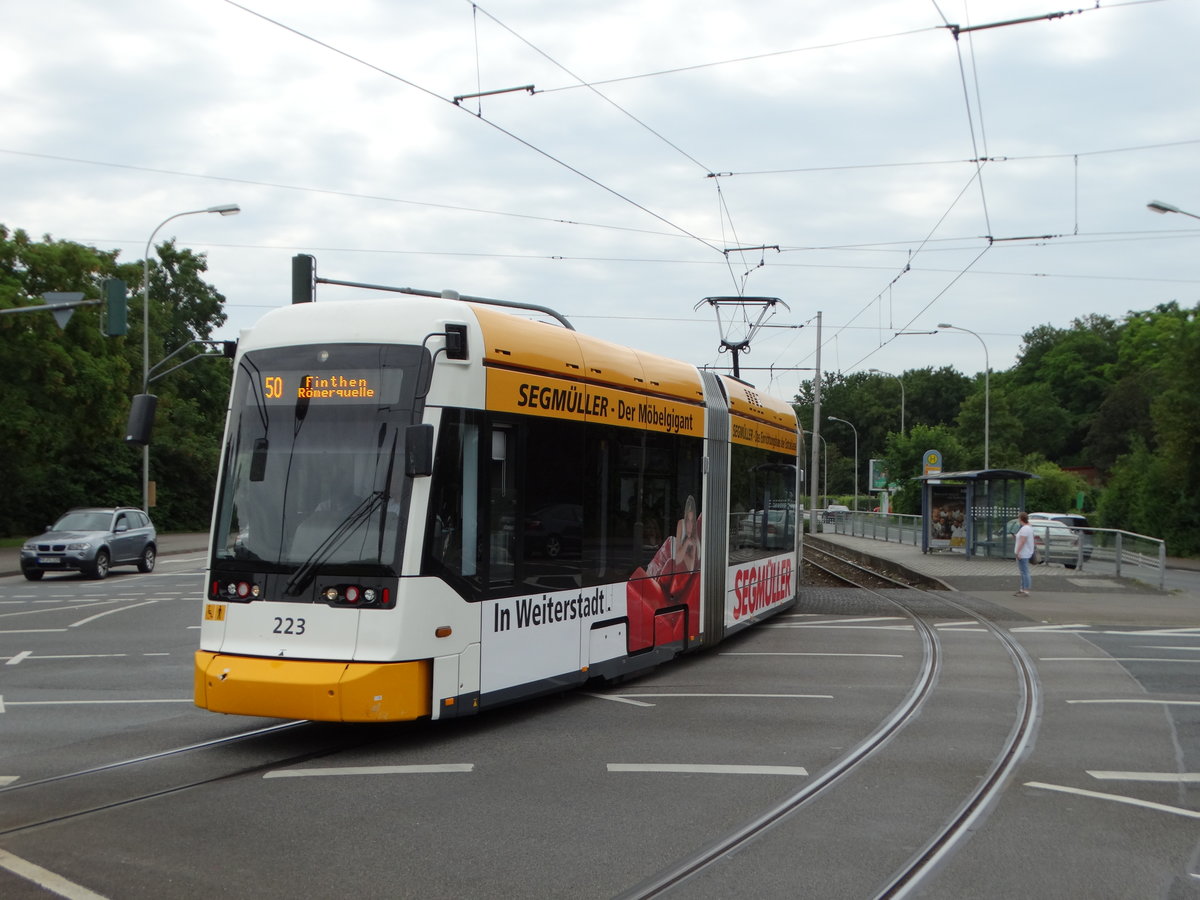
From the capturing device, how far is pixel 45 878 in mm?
5270

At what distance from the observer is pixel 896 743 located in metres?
8.64

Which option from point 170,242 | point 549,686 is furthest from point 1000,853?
point 170,242

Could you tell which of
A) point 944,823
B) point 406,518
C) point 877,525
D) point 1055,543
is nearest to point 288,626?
point 406,518

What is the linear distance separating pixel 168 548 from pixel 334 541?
37.0m

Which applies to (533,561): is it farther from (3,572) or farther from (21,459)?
(21,459)

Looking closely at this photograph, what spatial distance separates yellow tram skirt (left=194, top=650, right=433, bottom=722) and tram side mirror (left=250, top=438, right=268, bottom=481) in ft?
4.13

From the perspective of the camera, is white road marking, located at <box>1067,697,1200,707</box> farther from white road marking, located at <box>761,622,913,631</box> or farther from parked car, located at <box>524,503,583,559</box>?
white road marking, located at <box>761,622,913,631</box>

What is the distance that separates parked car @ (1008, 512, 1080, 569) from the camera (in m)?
30.5

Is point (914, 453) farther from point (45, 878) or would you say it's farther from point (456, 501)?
point (45, 878)

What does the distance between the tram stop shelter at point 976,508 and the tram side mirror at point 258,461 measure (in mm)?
24680

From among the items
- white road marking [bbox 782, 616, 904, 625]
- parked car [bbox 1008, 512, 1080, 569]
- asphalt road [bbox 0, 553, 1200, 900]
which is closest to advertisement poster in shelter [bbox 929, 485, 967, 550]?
parked car [bbox 1008, 512, 1080, 569]

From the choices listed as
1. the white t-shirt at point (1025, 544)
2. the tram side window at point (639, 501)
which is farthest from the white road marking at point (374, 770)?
the white t-shirt at point (1025, 544)

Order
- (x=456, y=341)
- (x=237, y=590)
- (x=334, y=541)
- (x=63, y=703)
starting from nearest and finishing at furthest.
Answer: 1. (x=334, y=541)
2. (x=237, y=590)
3. (x=456, y=341)
4. (x=63, y=703)

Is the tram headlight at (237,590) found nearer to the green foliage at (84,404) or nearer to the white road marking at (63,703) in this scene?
the white road marking at (63,703)
